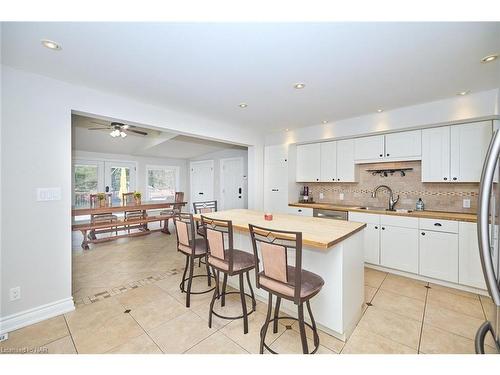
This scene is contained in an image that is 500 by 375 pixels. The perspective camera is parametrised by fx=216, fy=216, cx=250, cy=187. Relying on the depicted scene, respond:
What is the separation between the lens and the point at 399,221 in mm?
3045

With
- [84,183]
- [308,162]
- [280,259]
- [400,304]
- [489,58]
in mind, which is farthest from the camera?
[84,183]

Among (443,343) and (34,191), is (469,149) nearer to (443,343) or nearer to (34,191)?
(443,343)

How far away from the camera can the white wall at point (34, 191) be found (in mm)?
1983

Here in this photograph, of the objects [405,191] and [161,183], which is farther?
[161,183]

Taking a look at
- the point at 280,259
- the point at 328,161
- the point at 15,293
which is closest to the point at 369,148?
the point at 328,161

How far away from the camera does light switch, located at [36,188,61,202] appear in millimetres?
2145

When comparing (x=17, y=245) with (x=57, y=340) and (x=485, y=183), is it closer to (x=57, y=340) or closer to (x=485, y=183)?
(x=57, y=340)

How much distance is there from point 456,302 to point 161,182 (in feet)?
26.8

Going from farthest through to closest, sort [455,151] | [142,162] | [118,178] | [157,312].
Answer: [142,162], [118,178], [455,151], [157,312]

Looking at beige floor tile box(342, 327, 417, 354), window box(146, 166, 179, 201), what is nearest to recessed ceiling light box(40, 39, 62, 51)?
beige floor tile box(342, 327, 417, 354)

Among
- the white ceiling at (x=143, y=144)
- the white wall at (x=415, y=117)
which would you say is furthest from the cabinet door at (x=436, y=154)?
the white ceiling at (x=143, y=144)

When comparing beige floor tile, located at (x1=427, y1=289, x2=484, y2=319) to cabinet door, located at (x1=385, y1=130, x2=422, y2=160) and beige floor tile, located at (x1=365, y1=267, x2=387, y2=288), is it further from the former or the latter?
cabinet door, located at (x1=385, y1=130, x2=422, y2=160)

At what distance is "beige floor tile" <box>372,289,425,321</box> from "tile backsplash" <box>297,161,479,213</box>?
1567 millimetres
